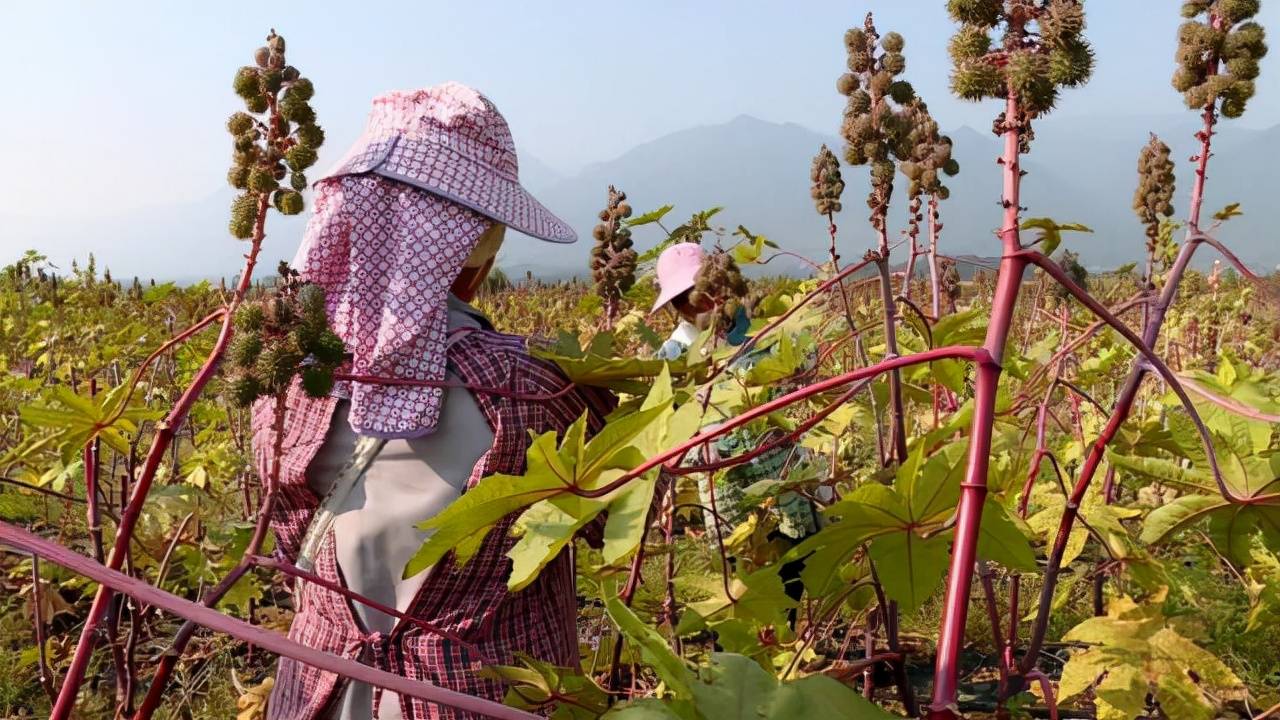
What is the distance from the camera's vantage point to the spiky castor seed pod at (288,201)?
1.07 metres

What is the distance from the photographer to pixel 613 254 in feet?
7.71

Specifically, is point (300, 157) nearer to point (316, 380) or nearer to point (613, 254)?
point (316, 380)

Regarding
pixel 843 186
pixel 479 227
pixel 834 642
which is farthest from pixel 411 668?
pixel 834 642

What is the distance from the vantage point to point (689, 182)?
162 metres

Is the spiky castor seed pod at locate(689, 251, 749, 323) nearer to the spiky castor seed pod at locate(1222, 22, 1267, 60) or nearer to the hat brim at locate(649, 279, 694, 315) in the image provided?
the spiky castor seed pod at locate(1222, 22, 1267, 60)

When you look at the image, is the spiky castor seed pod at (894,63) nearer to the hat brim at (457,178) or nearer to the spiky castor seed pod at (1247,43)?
the spiky castor seed pod at (1247,43)

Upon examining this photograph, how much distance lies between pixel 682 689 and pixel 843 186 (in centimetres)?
183

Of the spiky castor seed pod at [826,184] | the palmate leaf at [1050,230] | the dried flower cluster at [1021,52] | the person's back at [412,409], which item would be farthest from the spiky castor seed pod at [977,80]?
the spiky castor seed pod at [826,184]

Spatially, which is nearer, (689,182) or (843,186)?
(843,186)

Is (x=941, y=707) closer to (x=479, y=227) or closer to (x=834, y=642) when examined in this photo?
(x=479, y=227)

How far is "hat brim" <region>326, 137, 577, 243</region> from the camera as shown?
1625mm

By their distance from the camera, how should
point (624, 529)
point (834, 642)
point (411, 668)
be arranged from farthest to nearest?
1. point (834, 642)
2. point (411, 668)
3. point (624, 529)

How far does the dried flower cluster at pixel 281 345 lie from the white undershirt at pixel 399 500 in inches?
25.6

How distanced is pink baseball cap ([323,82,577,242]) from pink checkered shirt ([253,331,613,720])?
245 mm
